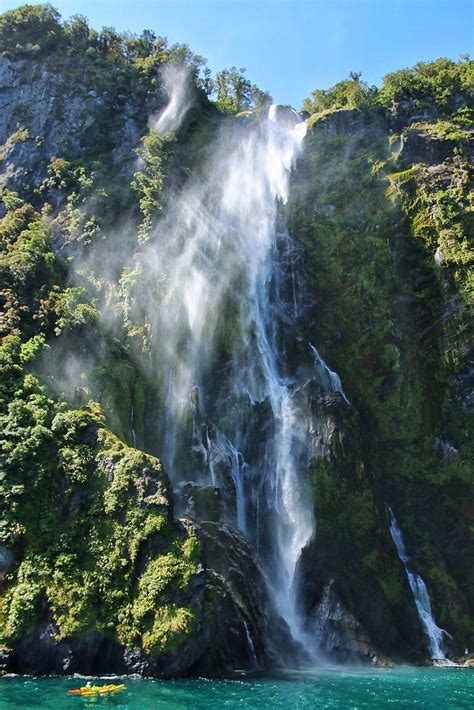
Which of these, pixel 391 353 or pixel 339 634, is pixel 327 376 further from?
pixel 339 634

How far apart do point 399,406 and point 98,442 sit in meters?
16.3

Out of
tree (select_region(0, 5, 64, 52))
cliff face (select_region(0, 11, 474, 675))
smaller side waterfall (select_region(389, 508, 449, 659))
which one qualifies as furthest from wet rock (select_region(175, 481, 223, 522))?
tree (select_region(0, 5, 64, 52))

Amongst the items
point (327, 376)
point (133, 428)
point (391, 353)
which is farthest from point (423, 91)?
point (133, 428)

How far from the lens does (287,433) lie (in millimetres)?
28703

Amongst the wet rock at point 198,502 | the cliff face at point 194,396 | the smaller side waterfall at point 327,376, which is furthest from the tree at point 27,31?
the wet rock at point 198,502

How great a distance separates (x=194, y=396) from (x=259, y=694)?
49.4 feet

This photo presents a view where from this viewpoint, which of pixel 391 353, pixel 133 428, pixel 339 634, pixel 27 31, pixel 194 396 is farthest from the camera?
pixel 27 31

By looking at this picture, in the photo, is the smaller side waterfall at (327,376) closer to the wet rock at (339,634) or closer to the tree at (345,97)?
the wet rock at (339,634)

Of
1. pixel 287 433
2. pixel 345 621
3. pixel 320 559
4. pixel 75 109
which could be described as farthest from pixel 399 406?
pixel 75 109

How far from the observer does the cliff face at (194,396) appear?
19078mm

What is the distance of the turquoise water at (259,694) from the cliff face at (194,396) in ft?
3.79

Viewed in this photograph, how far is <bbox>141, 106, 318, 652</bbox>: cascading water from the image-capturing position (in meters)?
26.7

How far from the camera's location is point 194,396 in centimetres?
2947

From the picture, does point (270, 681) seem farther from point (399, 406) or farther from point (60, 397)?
point (399, 406)
